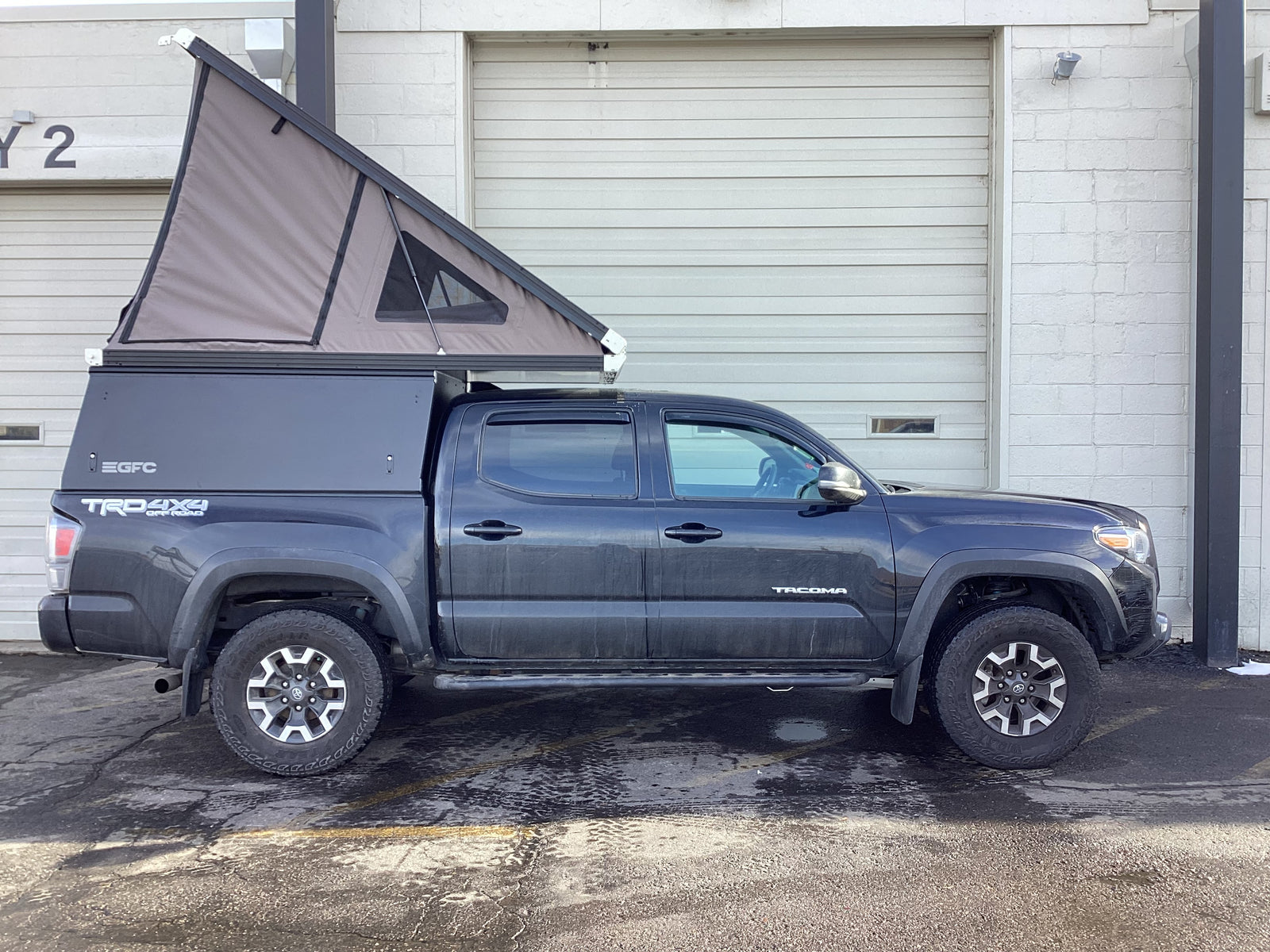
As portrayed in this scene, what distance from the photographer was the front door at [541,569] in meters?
5.00

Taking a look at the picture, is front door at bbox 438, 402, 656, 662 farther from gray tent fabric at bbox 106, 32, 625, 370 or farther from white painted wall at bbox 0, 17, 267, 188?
white painted wall at bbox 0, 17, 267, 188

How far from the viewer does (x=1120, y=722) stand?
5941 mm

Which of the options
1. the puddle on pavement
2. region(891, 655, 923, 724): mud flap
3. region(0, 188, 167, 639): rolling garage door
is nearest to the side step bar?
region(891, 655, 923, 724): mud flap

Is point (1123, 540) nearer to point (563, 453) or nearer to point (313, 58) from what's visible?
point (563, 453)

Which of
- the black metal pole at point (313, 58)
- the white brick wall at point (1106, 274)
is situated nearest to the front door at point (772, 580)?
the white brick wall at point (1106, 274)

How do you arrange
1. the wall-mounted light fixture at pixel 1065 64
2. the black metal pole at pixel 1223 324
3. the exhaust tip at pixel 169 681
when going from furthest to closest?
the wall-mounted light fixture at pixel 1065 64 → the black metal pole at pixel 1223 324 → the exhaust tip at pixel 169 681

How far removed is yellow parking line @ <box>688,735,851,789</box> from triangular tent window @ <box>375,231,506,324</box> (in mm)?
2545

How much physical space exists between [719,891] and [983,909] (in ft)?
3.05

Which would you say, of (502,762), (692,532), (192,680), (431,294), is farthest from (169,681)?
(692,532)

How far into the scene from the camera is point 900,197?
8727 millimetres

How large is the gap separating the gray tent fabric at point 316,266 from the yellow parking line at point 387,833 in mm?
2249

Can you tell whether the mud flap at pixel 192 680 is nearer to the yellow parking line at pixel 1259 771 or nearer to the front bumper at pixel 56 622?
the front bumper at pixel 56 622

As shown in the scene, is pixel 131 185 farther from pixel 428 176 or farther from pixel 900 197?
pixel 900 197

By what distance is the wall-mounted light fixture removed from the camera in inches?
319
